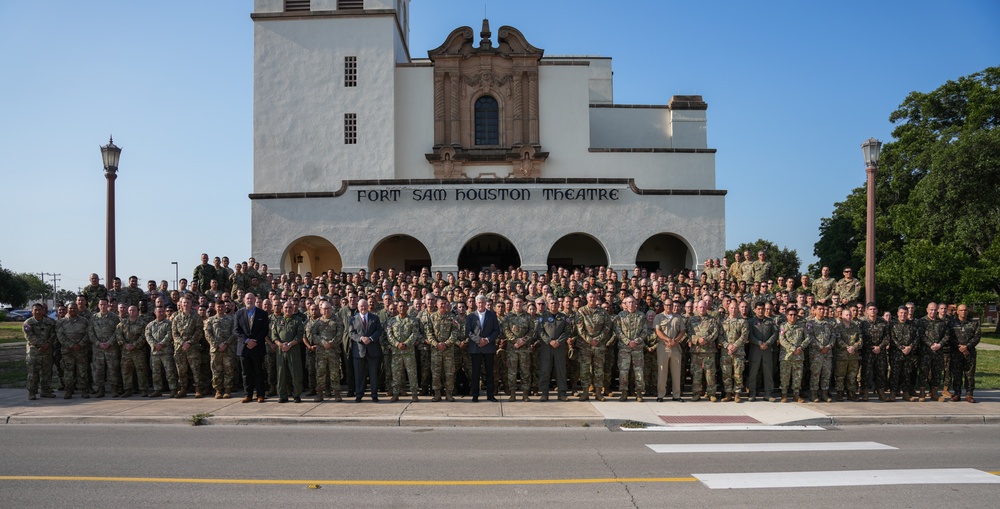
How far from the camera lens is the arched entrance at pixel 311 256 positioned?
2806 cm

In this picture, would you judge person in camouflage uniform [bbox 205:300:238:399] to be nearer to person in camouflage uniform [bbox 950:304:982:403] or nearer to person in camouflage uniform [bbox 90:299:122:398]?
person in camouflage uniform [bbox 90:299:122:398]

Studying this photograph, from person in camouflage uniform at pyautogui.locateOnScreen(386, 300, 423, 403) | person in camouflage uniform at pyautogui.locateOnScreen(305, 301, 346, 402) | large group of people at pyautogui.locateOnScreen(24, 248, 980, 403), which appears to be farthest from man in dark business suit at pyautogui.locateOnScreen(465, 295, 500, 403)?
person in camouflage uniform at pyautogui.locateOnScreen(305, 301, 346, 402)

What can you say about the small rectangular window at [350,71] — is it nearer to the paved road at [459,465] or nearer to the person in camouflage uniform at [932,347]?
the paved road at [459,465]

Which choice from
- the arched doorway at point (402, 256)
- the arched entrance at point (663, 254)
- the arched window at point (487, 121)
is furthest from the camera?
the arched window at point (487, 121)

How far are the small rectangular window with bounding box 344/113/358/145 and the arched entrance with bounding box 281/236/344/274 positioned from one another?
13.9 feet

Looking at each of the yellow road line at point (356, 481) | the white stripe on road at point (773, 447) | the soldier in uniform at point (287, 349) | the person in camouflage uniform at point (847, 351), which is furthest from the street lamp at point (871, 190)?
the soldier in uniform at point (287, 349)

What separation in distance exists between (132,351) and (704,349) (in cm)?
1040

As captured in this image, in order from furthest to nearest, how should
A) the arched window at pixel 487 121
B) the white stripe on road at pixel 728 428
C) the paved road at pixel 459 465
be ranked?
the arched window at pixel 487 121
the white stripe on road at pixel 728 428
the paved road at pixel 459 465

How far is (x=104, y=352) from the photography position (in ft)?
43.1

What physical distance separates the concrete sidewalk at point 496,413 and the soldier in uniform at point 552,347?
0.34 metres

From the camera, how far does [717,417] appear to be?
11.0 meters

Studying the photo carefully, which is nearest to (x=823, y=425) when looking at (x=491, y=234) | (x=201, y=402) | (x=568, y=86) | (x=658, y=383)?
(x=658, y=383)

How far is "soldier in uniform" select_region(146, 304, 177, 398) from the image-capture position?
12.9 m

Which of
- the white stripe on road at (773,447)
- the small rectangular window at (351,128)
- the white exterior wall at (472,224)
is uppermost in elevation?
the small rectangular window at (351,128)
